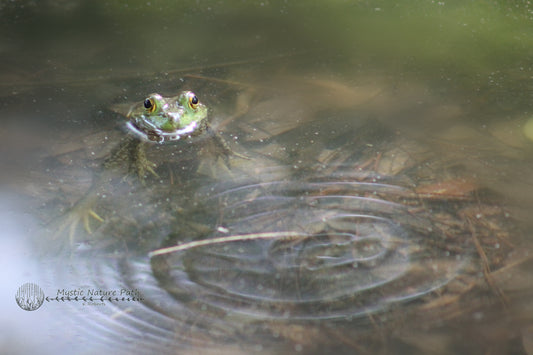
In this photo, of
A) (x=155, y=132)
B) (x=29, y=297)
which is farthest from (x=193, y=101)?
(x=29, y=297)

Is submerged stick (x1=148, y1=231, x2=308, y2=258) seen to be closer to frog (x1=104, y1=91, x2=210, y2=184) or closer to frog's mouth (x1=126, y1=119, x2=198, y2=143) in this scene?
frog (x1=104, y1=91, x2=210, y2=184)

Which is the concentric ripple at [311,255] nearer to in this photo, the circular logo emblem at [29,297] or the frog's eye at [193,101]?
the circular logo emblem at [29,297]

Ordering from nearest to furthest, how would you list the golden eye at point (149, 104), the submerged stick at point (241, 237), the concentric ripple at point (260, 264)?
the concentric ripple at point (260, 264) < the submerged stick at point (241, 237) < the golden eye at point (149, 104)

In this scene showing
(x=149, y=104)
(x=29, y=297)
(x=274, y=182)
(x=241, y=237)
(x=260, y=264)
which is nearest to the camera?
(x=29, y=297)

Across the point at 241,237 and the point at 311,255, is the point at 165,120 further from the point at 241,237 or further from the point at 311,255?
the point at 311,255

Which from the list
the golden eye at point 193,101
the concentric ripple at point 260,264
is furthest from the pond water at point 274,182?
the golden eye at point 193,101

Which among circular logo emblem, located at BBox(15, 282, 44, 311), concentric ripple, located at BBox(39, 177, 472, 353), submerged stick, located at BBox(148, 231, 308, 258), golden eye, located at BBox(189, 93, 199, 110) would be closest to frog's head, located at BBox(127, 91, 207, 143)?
golden eye, located at BBox(189, 93, 199, 110)

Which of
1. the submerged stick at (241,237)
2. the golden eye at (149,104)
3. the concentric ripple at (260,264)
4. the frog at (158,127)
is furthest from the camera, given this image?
the golden eye at (149,104)
